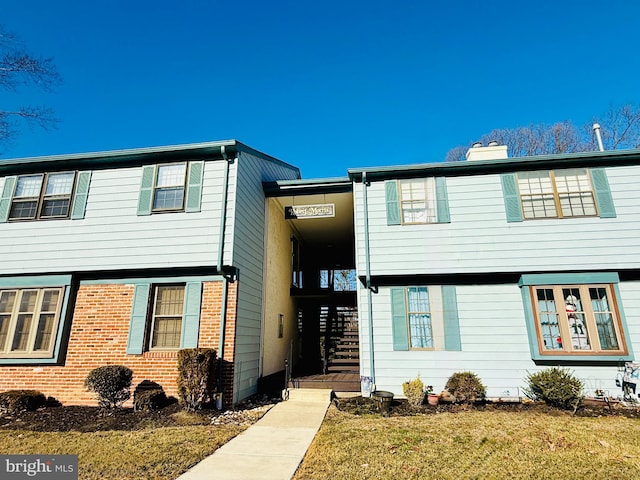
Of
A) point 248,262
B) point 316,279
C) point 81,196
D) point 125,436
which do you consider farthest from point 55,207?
point 316,279

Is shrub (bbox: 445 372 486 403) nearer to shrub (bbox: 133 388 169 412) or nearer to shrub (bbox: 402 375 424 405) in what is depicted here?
shrub (bbox: 402 375 424 405)

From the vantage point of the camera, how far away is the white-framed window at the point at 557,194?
8.62 meters

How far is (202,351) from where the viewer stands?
727cm

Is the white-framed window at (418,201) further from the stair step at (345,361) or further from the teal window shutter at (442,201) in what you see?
the stair step at (345,361)

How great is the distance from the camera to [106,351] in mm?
8133

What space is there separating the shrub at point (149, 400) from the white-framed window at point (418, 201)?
6.97m

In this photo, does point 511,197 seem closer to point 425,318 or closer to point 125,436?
point 425,318

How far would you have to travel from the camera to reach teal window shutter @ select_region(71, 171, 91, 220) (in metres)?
9.00

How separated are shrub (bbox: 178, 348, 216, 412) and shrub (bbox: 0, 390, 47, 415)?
3.34 metres

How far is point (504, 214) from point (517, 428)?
495 centimetres

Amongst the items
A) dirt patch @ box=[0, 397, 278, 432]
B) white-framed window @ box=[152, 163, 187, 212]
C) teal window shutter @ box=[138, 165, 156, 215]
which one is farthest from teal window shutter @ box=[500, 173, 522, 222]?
teal window shutter @ box=[138, 165, 156, 215]

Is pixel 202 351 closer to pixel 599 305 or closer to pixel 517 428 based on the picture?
pixel 517 428

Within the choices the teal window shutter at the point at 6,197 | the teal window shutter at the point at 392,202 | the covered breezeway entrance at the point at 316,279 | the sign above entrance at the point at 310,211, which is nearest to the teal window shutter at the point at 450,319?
the teal window shutter at the point at 392,202

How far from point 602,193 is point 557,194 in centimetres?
97
